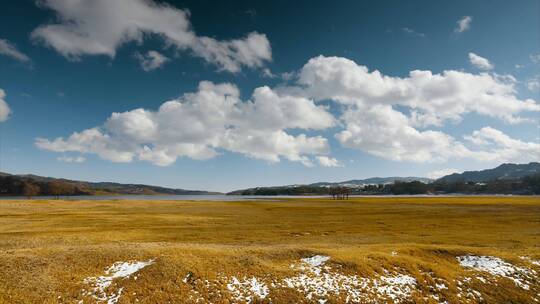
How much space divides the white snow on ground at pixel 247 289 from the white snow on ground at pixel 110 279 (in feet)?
22.5

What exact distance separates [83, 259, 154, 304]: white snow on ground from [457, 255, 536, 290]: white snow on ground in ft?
90.9

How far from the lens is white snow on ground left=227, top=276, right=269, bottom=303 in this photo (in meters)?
21.6

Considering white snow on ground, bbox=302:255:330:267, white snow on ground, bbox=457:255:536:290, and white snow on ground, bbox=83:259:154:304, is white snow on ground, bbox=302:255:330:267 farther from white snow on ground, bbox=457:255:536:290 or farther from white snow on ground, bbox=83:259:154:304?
white snow on ground, bbox=457:255:536:290

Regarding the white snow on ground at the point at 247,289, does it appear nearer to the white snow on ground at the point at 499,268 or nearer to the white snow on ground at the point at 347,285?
the white snow on ground at the point at 347,285

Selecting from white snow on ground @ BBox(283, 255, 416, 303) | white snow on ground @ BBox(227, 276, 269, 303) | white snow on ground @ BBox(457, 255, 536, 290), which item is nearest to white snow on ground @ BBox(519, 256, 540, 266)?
white snow on ground @ BBox(457, 255, 536, 290)

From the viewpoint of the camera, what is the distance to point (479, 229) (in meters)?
54.5

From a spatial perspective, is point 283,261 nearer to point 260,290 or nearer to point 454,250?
point 260,290

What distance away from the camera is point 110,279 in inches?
869

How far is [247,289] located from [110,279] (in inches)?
372

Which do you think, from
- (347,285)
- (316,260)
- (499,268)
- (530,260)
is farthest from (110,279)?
(530,260)

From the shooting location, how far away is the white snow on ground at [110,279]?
66.8 ft

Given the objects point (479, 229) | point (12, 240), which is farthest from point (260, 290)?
point (479, 229)

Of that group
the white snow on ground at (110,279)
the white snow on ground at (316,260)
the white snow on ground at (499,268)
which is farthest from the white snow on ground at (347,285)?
the white snow on ground at (110,279)

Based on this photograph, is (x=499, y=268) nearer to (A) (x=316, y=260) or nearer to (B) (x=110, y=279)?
(A) (x=316, y=260)
